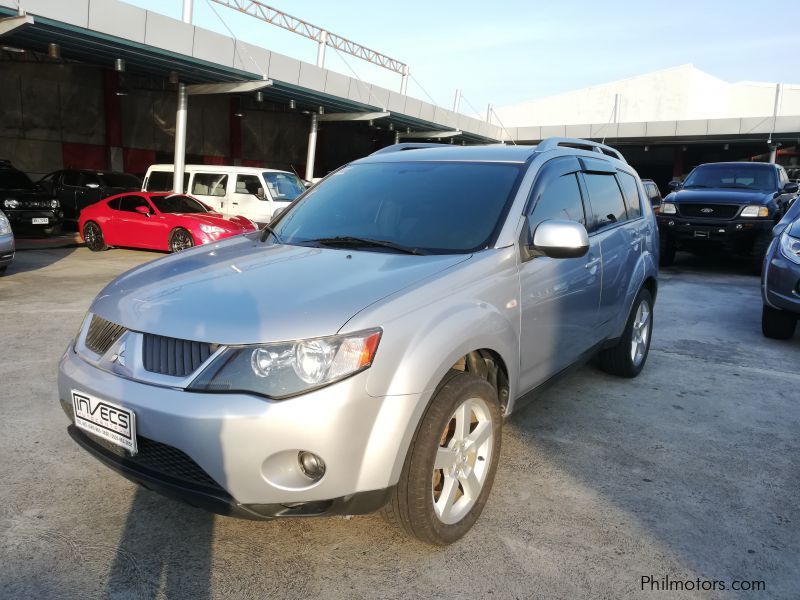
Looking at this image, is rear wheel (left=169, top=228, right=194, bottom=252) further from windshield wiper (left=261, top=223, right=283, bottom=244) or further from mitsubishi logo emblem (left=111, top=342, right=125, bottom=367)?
mitsubishi logo emblem (left=111, top=342, right=125, bottom=367)

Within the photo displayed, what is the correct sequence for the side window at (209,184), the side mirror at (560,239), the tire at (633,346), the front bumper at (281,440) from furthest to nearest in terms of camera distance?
the side window at (209,184) → the tire at (633,346) → the side mirror at (560,239) → the front bumper at (281,440)

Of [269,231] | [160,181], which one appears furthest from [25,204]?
[269,231]

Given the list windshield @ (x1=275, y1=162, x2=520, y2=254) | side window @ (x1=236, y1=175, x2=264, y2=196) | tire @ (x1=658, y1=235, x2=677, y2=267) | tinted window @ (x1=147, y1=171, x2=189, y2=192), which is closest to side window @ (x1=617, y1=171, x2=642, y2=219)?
windshield @ (x1=275, y1=162, x2=520, y2=254)

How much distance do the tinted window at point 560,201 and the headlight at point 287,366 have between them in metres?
1.52

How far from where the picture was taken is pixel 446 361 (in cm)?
243

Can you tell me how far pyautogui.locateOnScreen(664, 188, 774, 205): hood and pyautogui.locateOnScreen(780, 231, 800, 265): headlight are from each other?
488cm

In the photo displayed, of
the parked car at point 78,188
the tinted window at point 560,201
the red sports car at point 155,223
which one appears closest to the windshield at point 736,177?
the red sports car at point 155,223

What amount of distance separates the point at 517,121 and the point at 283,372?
56717mm

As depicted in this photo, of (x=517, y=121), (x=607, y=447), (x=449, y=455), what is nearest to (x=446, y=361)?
(x=449, y=455)

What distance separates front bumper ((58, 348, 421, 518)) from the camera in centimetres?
211

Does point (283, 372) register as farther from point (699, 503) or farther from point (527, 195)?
point (699, 503)

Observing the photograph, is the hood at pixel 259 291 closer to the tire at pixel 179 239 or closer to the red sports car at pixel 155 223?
the red sports car at pixel 155 223

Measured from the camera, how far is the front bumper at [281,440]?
2113 millimetres

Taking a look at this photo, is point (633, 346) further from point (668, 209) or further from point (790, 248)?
point (668, 209)
